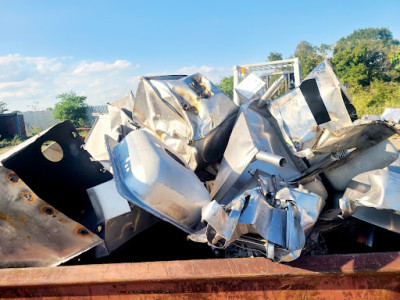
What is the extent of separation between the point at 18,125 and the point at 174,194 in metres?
21.1

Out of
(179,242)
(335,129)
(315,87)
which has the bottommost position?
(179,242)

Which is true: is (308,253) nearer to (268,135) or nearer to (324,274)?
(324,274)

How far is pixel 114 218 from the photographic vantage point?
127 centimetres

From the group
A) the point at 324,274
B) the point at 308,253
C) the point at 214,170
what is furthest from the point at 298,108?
the point at 324,274

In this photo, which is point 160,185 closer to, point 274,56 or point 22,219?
point 22,219

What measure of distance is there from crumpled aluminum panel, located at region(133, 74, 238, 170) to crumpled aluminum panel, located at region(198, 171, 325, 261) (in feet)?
1.66

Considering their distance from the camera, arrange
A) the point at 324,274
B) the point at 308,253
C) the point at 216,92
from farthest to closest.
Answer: the point at 216,92 < the point at 308,253 < the point at 324,274

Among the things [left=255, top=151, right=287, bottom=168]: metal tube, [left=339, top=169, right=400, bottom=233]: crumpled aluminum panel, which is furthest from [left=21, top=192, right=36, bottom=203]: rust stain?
[left=339, top=169, right=400, bottom=233]: crumpled aluminum panel

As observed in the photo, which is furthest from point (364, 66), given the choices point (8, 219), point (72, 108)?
point (8, 219)

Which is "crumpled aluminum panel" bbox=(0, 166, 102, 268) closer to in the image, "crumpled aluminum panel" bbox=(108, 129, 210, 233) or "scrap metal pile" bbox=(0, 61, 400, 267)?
"scrap metal pile" bbox=(0, 61, 400, 267)

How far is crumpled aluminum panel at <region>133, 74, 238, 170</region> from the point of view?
164cm

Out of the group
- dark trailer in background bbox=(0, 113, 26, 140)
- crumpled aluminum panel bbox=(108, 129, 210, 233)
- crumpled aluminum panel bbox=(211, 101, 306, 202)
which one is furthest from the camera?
dark trailer in background bbox=(0, 113, 26, 140)

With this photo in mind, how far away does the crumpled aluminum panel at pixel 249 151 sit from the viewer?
4.82 feet

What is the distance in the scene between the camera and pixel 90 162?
1657mm
